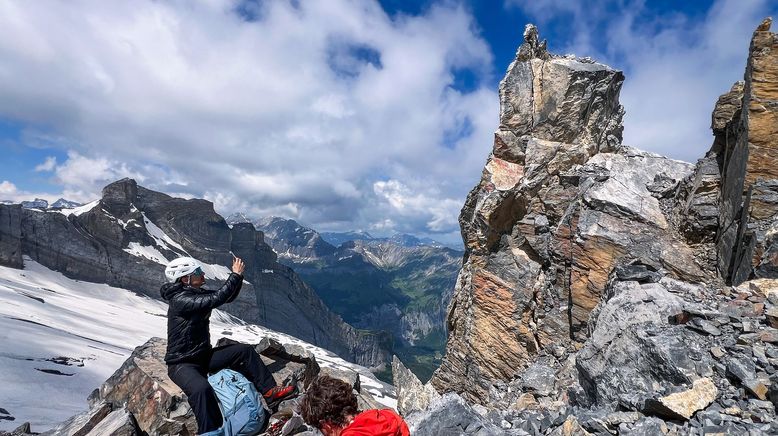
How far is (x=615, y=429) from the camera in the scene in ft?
33.8

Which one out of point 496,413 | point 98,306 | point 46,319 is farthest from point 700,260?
point 98,306

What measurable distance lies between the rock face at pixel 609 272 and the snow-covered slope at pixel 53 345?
1338 centimetres

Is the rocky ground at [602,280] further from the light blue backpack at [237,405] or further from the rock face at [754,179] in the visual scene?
the light blue backpack at [237,405]

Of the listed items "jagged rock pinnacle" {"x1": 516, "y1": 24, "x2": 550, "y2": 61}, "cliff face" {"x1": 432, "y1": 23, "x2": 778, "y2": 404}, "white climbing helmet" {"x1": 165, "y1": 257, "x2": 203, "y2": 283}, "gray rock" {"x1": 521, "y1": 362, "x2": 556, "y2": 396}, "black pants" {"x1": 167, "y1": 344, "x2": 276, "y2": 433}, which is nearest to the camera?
"black pants" {"x1": 167, "y1": 344, "x2": 276, "y2": 433}

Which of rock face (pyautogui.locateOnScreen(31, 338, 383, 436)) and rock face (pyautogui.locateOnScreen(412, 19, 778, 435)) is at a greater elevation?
rock face (pyautogui.locateOnScreen(412, 19, 778, 435))

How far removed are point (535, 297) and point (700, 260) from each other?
36.1 feet

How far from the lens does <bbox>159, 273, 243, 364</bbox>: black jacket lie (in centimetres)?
947

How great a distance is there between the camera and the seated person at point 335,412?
256 inches

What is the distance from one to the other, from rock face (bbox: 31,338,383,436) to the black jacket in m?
2.80

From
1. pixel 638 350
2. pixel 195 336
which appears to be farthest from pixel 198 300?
pixel 638 350

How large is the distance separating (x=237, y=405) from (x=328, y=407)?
175 inches

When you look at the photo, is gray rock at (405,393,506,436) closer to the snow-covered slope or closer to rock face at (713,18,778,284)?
rock face at (713,18,778,284)

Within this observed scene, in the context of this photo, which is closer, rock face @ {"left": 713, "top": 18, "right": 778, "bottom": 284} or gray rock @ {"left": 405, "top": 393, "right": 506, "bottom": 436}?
gray rock @ {"left": 405, "top": 393, "right": 506, "bottom": 436}

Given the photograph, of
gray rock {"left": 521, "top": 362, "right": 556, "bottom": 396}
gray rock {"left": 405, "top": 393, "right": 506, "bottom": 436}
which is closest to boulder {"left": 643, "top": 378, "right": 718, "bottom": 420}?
gray rock {"left": 405, "top": 393, "right": 506, "bottom": 436}
